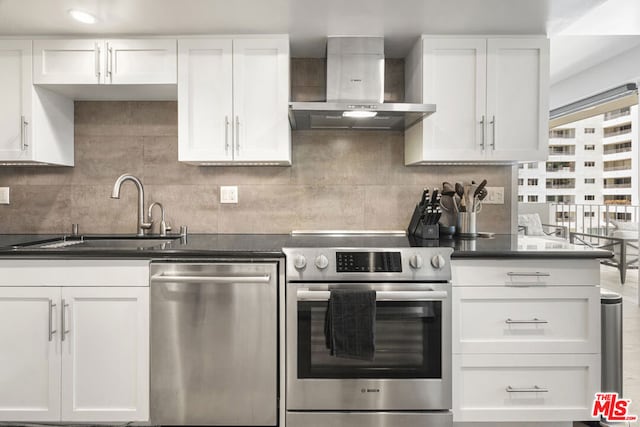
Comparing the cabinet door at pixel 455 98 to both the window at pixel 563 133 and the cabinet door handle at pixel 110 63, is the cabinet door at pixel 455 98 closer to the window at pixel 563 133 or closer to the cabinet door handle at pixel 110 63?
the cabinet door handle at pixel 110 63

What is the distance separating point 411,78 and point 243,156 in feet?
3.79

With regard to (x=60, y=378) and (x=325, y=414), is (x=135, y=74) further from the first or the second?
(x=325, y=414)

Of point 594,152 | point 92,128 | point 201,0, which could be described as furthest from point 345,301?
point 594,152

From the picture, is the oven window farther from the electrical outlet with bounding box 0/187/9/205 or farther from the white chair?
the white chair

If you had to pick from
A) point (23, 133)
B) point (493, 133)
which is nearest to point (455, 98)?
point (493, 133)

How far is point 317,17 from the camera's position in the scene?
91.5 inches

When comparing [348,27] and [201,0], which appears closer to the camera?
[201,0]

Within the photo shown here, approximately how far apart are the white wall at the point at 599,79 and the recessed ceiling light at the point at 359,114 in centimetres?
310

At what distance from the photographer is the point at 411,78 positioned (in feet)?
8.91

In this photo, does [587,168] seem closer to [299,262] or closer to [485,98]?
[485,98]

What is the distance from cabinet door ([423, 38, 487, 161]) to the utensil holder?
359 millimetres

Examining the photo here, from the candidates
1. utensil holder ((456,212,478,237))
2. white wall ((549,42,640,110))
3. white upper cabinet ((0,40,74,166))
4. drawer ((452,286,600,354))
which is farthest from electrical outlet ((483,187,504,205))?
white upper cabinet ((0,40,74,166))

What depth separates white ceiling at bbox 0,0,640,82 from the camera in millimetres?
2178

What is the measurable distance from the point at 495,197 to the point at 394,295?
127 cm
